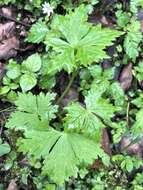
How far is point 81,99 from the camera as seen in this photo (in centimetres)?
343

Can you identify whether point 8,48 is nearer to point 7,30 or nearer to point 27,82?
point 7,30

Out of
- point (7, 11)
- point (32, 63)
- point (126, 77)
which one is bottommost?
point (126, 77)

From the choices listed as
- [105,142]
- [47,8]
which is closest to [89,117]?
[105,142]

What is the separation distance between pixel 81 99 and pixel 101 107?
564 mm

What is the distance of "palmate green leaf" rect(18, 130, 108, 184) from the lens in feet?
8.95

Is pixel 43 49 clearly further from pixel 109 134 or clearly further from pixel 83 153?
pixel 83 153

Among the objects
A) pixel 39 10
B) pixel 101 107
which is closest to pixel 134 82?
pixel 101 107

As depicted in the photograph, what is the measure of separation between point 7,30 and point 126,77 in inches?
42.4

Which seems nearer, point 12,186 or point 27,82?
point 12,186

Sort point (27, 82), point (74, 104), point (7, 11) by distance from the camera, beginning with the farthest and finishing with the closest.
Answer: point (7, 11), point (27, 82), point (74, 104)

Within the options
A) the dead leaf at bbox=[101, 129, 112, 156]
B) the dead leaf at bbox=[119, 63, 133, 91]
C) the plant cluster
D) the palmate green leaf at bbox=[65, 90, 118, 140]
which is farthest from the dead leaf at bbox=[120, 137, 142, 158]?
the palmate green leaf at bbox=[65, 90, 118, 140]

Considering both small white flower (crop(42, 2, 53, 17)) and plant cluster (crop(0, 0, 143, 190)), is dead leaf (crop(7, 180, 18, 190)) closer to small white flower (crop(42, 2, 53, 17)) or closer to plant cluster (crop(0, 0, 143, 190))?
plant cluster (crop(0, 0, 143, 190))

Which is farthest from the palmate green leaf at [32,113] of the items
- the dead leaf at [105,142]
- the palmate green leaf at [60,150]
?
the dead leaf at [105,142]

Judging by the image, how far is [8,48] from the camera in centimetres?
350
